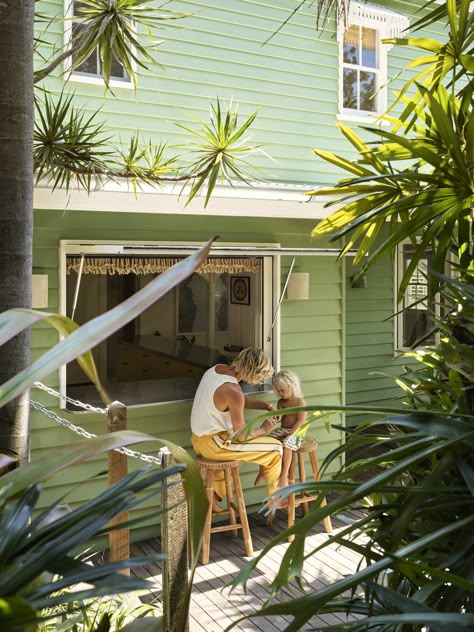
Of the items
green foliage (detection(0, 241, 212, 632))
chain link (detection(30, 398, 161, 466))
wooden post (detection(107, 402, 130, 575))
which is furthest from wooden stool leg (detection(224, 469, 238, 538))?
green foliage (detection(0, 241, 212, 632))

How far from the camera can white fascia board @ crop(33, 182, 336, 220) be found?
5.01 metres

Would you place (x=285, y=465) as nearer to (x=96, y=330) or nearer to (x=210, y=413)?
(x=210, y=413)

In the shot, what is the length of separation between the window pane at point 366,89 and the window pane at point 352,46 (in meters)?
0.19

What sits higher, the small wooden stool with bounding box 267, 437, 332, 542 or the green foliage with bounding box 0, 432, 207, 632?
the green foliage with bounding box 0, 432, 207, 632

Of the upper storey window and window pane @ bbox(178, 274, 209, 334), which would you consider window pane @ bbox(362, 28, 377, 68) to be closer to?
the upper storey window

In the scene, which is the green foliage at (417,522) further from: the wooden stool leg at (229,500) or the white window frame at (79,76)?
the white window frame at (79,76)

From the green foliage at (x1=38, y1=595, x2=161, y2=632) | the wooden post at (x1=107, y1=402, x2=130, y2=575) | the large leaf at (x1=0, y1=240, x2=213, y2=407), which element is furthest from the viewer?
the wooden post at (x1=107, y1=402, x2=130, y2=575)

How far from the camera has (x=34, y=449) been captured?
17.6 feet

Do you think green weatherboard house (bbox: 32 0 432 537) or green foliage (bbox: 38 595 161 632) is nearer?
green foliage (bbox: 38 595 161 632)

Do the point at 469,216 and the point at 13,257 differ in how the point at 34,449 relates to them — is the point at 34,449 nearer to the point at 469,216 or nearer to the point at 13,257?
the point at 13,257

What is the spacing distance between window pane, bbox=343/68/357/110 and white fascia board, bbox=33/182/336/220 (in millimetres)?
1812

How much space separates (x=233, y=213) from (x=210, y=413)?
159 cm

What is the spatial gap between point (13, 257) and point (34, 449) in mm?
3713

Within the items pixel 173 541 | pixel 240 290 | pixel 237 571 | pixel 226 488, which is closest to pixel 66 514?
pixel 173 541
